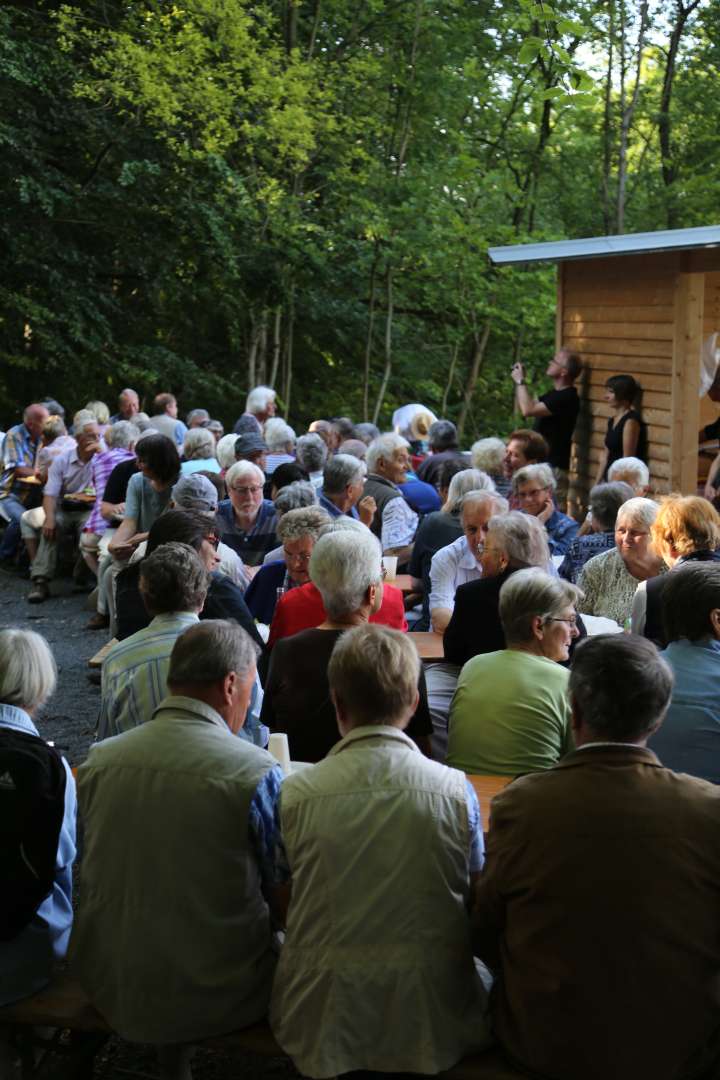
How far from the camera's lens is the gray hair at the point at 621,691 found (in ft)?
9.23

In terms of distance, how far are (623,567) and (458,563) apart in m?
0.76

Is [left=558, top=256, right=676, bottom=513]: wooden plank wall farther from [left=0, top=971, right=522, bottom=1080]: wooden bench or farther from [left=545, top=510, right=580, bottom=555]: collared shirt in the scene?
[left=0, top=971, right=522, bottom=1080]: wooden bench

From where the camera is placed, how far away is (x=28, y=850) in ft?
10.6

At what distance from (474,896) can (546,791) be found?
324 mm

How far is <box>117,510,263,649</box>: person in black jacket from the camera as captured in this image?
4875mm

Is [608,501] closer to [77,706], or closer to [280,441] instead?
[77,706]

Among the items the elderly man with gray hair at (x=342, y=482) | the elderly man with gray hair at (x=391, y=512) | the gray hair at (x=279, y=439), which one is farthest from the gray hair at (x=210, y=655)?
the gray hair at (x=279, y=439)

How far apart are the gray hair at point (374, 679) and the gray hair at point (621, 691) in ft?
1.26

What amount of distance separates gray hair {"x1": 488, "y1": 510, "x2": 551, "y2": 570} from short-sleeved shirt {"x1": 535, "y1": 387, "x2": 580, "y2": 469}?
679 cm

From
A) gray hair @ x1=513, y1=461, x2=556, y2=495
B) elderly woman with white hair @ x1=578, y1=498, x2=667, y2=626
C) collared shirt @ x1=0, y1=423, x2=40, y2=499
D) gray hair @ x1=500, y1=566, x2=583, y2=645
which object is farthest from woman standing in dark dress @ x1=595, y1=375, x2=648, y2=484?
gray hair @ x1=500, y1=566, x2=583, y2=645

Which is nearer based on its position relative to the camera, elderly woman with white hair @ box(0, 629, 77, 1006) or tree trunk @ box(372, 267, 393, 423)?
elderly woman with white hair @ box(0, 629, 77, 1006)

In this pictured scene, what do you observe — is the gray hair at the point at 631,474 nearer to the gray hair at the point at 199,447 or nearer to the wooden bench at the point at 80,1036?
the gray hair at the point at 199,447

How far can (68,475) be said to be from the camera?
11.4m

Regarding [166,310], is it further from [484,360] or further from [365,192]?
[484,360]
